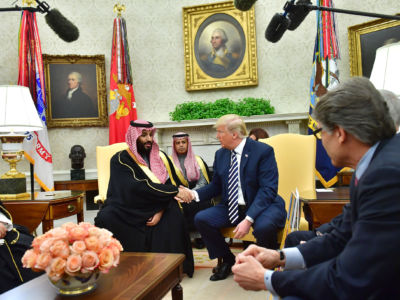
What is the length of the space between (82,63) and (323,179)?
16.7 ft

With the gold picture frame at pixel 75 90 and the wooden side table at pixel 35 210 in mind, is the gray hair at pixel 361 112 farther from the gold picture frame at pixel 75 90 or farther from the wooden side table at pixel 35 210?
the gold picture frame at pixel 75 90

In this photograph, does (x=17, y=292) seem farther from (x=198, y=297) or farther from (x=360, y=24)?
(x=360, y=24)

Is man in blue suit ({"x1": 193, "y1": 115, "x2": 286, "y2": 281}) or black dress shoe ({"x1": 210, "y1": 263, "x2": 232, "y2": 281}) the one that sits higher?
man in blue suit ({"x1": 193, "y1": 115, "x2": 286, "y2": 281})

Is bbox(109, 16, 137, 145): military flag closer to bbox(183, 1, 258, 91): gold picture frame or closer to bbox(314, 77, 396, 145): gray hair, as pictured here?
bbox(183, 1, 258, 91): gold picture frame

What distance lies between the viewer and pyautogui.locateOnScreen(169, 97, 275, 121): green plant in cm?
630

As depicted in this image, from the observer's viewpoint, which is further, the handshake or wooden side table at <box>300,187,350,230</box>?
the handshake

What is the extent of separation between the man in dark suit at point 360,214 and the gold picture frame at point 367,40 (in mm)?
5157

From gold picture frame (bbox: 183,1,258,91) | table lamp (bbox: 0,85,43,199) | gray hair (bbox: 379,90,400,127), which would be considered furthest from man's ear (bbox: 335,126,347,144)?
gold picture frame (bbox: 183,1,258,91)

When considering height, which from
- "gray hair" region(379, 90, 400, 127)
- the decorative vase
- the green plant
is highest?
the green plant

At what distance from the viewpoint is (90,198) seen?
22.2 ft

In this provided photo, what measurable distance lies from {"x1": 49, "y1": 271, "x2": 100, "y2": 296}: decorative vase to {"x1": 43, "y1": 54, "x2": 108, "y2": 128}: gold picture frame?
19.0 feet

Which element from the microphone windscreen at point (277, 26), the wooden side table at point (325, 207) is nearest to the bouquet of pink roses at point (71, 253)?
the wooden side table at point (325, 207)

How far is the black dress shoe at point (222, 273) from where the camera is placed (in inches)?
126

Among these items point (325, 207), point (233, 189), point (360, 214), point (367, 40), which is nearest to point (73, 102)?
point (233, 189)
